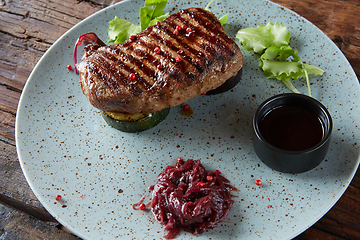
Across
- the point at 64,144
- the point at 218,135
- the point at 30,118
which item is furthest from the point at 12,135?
the point at 218,135

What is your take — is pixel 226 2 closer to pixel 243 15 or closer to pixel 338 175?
pixel 243 15

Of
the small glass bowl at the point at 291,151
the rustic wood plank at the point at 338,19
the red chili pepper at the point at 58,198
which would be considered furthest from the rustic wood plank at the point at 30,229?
the rustic wood plank at the point at 338,19

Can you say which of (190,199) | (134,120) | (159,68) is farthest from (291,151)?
(134,120)

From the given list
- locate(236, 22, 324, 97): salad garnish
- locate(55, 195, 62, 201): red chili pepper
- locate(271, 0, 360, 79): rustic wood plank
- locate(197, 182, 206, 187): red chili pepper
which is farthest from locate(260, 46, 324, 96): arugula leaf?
locate(55, 195, 62, 201): red chili pepper

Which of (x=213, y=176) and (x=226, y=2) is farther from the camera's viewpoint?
(x=226, y=2)

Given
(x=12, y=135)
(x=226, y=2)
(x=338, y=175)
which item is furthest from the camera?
(x=226, y=2)

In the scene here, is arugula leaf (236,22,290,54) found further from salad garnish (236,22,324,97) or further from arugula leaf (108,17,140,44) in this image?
arugula leaf (108,17,140,44)

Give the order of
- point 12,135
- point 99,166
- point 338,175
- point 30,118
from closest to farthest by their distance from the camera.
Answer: point 338,175, point 99,166, point 30,118, point 12,135
